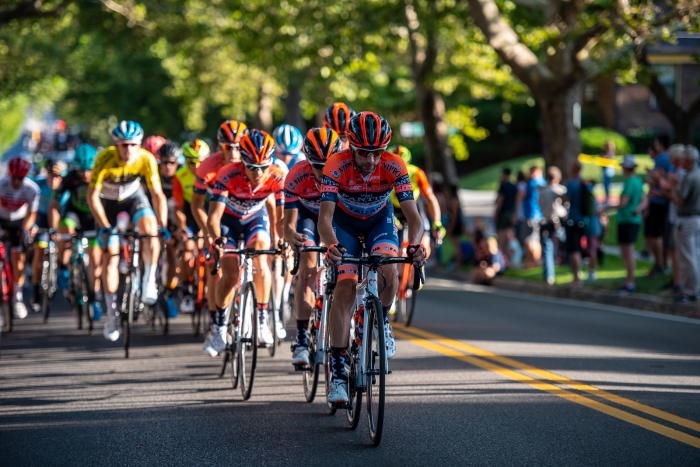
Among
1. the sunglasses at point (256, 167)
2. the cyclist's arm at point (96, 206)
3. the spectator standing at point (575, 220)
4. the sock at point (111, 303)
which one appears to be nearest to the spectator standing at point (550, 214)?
the spectator standing at point (575, 220)

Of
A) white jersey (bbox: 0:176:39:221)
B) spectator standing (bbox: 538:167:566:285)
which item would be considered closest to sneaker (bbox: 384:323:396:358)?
white jersey (bbox: 0:176:39:221)

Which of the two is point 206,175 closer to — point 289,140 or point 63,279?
point 289,140

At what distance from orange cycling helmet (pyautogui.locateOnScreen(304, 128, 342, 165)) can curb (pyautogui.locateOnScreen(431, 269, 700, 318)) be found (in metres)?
7.76

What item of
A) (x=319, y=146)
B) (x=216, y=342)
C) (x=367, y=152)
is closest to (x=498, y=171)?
(x=216, y=342)

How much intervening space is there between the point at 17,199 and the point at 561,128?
12.6 m

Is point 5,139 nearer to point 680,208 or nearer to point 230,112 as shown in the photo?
point 230,112

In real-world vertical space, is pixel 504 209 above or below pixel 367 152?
below

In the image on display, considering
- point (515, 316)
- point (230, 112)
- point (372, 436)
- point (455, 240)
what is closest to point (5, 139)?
point (230, 112)

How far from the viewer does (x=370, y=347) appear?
280 inches

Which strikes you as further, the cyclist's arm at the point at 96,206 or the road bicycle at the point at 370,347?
the cyclist's arm at the point at 96,206

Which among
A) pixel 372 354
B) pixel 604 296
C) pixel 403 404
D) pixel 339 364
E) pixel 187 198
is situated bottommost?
pixel 403 404

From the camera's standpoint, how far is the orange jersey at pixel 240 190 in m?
9.88

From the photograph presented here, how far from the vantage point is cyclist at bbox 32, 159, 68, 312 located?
1592 cm

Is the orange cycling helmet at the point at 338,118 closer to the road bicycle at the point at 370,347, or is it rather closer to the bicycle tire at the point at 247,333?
the bicycle tire at the point at 247,333
